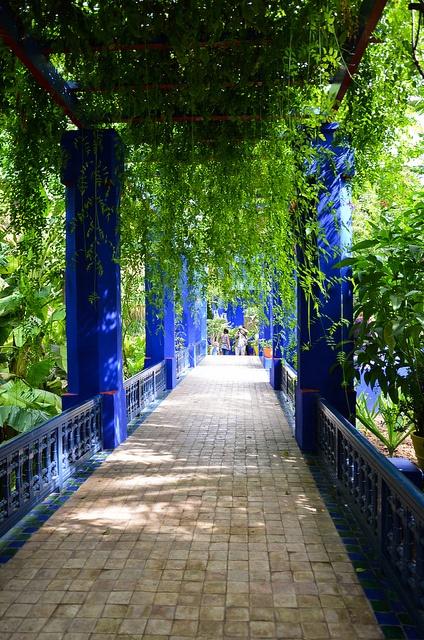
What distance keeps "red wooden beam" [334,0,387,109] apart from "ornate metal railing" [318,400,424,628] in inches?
93.8

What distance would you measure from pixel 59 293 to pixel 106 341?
6.54 feet

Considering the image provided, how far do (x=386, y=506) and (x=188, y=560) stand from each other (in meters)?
1.16

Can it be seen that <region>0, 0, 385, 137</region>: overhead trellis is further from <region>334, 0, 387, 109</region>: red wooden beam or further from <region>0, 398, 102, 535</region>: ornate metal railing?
<region>0, 398, 102, 535</region>: ornate metal railing

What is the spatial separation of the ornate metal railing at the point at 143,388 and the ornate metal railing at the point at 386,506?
11.8 ft

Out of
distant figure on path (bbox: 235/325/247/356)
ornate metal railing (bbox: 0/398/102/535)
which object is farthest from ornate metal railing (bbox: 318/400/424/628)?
distant figure on path (bbox: 235/325/247/356)

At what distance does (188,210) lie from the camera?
18.5 feet

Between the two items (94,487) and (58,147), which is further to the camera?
(58,147)

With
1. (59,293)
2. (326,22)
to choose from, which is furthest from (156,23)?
(59,293)

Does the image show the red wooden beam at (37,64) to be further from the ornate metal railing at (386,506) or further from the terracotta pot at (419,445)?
the terracotta pot at (419,445)

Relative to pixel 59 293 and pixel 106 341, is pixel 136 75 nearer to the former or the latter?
pixel 106 341

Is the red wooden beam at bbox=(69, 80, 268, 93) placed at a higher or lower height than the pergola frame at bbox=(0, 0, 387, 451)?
higher

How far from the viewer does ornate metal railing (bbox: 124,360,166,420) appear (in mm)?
7402

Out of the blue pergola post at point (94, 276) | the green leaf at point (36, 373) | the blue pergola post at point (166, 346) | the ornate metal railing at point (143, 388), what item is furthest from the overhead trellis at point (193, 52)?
→ the blue pergola post at point (166, 346)

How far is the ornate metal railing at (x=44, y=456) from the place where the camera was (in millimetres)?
3564
